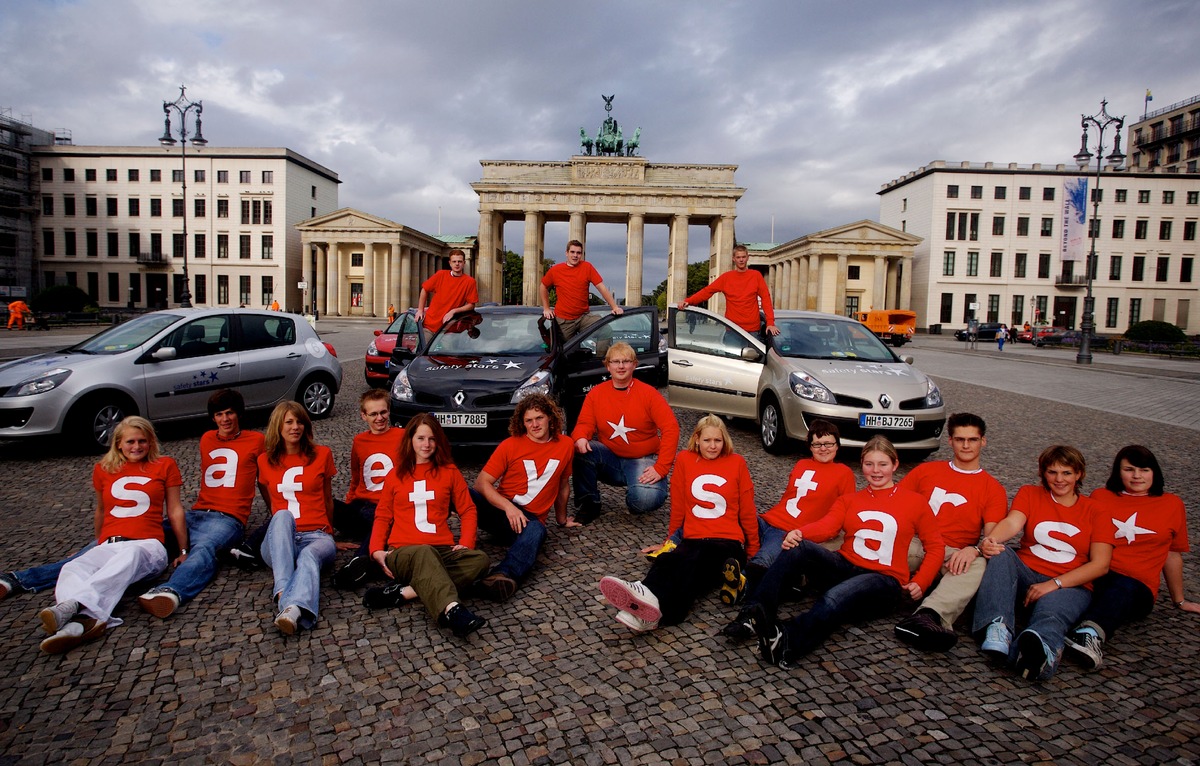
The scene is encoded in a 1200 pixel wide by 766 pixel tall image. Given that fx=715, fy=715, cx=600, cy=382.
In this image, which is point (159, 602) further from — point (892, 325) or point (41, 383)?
point (892, 325)

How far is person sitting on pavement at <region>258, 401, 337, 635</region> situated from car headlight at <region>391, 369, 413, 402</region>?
254 cm

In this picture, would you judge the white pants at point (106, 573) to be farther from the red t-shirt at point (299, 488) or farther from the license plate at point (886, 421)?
the license plate at point (886, 421)

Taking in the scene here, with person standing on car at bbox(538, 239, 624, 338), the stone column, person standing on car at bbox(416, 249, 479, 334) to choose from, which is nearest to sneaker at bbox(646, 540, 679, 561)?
person standing on car at bbox(538, 239, 624, 338)

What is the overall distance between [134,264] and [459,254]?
255 feet

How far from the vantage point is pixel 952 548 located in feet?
13.9

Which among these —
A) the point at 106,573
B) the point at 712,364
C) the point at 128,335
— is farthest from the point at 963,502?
the point at 128,335

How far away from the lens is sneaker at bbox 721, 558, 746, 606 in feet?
13.6

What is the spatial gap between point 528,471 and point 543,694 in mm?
2040

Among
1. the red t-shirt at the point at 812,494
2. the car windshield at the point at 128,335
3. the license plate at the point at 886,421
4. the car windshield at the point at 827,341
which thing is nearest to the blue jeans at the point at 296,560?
the red t-shirt at the point at 812,494

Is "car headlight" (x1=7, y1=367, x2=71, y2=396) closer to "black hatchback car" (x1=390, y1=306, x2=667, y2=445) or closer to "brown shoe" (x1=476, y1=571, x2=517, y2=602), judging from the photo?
"black hatchback car" (x1=390, y1=306, x2=667, y2=445)

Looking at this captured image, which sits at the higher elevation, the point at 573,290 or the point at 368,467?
the point at 573,290

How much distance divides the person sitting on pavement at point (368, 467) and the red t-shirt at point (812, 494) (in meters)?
2.64

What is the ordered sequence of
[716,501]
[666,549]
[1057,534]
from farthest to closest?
[666,549], [716,501], [1057,534]

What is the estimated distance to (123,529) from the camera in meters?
4.20
